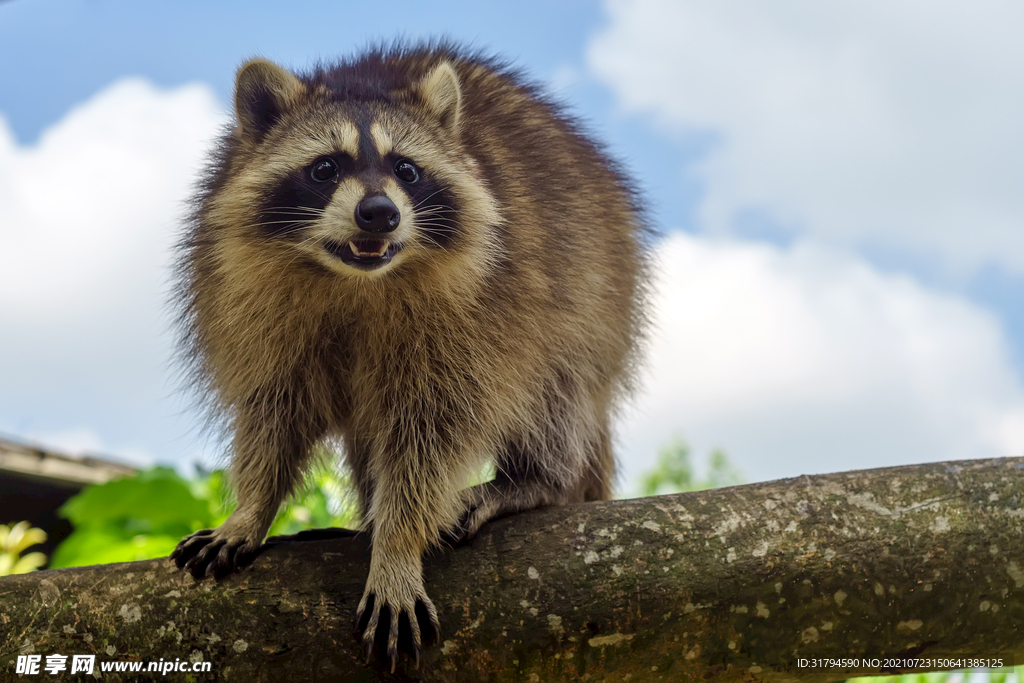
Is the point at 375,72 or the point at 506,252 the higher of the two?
the point at 375,72

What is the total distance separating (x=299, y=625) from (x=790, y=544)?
1.36 metres

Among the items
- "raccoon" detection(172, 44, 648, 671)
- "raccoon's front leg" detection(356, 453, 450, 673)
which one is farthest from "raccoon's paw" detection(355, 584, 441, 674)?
"raccoon" detection(172, 44, 648, 671)

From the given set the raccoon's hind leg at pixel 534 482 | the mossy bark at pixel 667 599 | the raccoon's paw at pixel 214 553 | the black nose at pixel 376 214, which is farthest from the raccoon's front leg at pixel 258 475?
the black nose at pixel 376 214

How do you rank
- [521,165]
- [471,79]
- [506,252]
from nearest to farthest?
[506,252] < [521,165] < [471,79]

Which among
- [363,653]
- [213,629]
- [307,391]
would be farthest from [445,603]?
[307,391]

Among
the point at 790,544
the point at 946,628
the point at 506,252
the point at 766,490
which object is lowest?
the point at 946,628

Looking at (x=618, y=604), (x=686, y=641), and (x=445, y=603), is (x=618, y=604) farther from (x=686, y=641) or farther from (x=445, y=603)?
(x=445, y=603)

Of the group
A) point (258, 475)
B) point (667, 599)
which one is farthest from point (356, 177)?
point (667, 599)

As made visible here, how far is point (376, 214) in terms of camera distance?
2.50 m

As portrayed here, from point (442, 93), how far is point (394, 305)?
2.47 ft

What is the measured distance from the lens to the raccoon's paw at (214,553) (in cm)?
258

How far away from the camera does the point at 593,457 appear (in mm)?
3379

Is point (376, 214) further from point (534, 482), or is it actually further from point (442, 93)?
point (534, 482)

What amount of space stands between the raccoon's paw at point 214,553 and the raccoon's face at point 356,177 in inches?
34.8
